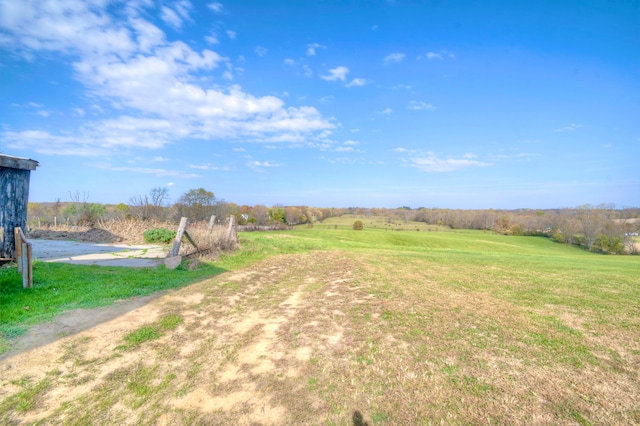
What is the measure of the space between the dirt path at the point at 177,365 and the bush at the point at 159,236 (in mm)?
9235

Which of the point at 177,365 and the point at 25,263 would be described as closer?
the point at 177,365

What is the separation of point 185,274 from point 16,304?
3.52m

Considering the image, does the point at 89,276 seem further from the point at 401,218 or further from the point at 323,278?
the point at 401,218

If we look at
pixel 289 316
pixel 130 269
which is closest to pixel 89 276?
pixel 130 269

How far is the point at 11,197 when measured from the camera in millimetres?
7801

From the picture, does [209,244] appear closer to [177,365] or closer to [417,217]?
[177,365]

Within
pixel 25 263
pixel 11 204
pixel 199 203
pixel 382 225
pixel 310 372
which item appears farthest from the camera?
pixel 382 225

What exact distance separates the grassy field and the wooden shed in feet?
9.10

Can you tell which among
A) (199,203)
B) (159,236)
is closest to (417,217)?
(199,203)

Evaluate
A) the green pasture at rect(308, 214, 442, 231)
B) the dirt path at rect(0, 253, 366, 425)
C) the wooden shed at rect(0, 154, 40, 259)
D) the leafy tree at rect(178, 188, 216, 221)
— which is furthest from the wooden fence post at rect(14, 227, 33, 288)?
the green pasture at rect(308, 214, 442, 231)

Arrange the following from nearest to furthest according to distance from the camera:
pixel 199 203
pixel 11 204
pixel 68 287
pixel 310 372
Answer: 1. pixel 310 372
2. pixel 68 287
3. pixel 11 204
4. pixel 199 203

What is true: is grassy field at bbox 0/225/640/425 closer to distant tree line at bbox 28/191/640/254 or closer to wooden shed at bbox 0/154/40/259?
wooden shed at bbox 0/154/40/259

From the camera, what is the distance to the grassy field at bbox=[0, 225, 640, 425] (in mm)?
2732

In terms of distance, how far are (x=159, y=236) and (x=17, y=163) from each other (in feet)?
22.7
